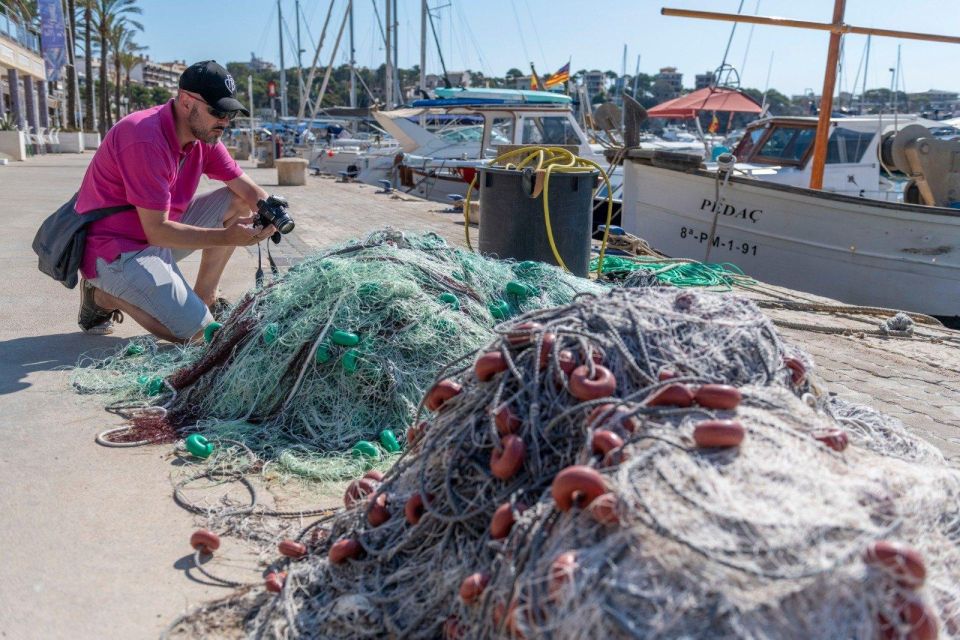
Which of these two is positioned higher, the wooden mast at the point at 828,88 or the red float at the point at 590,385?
the wooden mast at the point at 828,88

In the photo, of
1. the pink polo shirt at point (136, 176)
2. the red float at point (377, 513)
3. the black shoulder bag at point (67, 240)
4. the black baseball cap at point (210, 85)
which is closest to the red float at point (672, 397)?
the red float at point (377, 513)

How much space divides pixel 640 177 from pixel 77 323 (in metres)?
7.95

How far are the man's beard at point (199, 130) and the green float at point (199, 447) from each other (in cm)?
193

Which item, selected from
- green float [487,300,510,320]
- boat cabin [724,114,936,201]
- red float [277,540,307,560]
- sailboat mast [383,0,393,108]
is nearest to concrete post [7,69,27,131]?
sailboat mast [383,0,393,108]

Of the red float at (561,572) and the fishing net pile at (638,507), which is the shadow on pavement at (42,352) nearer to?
the fishing net pile at (638,507)

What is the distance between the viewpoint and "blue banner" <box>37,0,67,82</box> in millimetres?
33719

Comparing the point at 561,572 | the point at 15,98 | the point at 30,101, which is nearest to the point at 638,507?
the point at 561,572

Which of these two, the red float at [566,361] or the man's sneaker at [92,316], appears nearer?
the red float at [566,361]

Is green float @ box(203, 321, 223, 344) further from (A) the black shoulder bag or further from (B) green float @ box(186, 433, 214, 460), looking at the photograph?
(A) the black shoulder bag

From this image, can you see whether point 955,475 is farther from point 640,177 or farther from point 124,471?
point 640,177

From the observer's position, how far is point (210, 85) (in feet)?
14.0

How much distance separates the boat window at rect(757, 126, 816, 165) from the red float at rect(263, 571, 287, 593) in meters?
11.7

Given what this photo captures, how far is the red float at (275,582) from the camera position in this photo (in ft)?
7.32

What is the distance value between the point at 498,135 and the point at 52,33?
83.5 ft
